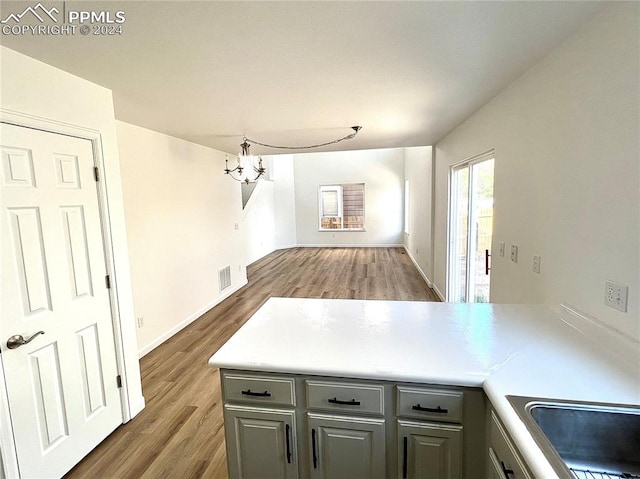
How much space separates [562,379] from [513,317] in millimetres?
617

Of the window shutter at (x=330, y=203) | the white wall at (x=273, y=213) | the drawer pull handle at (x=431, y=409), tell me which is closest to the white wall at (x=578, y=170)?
the drawer pull handle at (x=431, y=409)

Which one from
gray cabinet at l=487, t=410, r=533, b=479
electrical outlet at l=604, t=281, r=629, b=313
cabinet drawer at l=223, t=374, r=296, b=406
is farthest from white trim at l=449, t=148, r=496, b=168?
cabinet drawer at l=223, t=374, r=296, b=406

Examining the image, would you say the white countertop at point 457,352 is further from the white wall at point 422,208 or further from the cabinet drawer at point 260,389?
the white wall at point 422,208

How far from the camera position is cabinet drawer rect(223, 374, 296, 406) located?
139 centimetres

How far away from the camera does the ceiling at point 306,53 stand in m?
1.38

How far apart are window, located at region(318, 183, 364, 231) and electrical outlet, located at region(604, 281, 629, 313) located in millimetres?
8786

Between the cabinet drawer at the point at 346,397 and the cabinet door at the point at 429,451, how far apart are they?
5.3 inches

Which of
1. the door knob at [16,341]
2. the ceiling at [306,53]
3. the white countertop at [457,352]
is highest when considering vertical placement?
the ceiling at [306,53]

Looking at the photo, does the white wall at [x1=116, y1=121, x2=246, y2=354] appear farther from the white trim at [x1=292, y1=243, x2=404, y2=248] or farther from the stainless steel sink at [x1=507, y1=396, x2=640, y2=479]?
the white trim at [x1=292, y1=243, x2=404, y2=248]

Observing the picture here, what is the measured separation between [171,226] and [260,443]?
295 cm

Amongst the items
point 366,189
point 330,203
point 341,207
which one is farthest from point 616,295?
point 330,203

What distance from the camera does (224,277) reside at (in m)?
5.15

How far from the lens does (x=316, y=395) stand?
1.37 metres

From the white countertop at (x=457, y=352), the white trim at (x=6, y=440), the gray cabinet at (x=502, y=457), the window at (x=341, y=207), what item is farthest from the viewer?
the window at (x=341, y=207)
